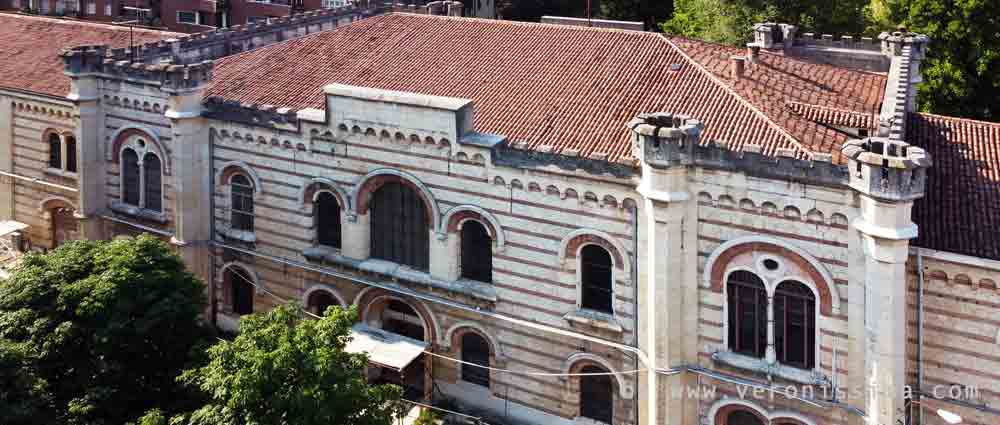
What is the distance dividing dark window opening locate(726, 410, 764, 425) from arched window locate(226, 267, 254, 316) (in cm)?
1888

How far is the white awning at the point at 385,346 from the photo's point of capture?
3353 centimetres

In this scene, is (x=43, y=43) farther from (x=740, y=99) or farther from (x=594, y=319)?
(x=740, y=99)

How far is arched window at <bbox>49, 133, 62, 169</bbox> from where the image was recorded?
44.5m

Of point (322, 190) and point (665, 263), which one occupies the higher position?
point (322, 190)

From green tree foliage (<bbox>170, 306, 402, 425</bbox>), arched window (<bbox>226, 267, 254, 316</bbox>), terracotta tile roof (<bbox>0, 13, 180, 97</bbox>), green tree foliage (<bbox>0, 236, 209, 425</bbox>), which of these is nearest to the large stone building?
arched window (<bbox>226, 267, 254, 316</bbox>)

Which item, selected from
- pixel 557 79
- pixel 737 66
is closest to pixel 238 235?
pixel 557 79

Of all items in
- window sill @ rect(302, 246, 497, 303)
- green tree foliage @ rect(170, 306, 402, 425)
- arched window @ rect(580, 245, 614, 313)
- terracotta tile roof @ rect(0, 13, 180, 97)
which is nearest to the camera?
green tree foliage @ rect(170, 306, 402, 425)

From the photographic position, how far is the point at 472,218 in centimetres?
3266

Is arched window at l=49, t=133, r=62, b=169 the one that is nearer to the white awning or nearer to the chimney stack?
the white awning

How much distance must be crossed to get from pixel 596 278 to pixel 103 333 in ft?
46.6

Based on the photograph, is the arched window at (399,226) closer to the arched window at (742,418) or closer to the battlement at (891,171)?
the arched window at (742,418)

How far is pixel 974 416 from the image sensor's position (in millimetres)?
26922

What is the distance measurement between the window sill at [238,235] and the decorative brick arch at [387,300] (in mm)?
5114

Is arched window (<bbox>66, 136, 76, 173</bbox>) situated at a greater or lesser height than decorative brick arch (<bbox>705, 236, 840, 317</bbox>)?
greater
